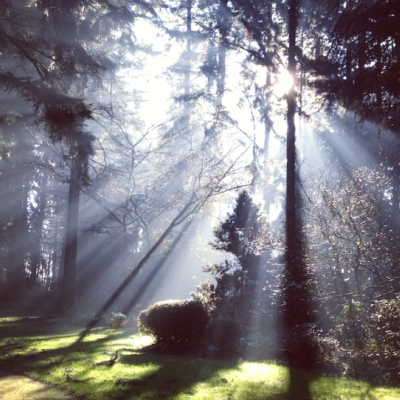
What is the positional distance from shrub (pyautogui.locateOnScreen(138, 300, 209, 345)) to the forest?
0.16 ft

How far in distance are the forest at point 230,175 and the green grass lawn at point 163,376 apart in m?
1.12

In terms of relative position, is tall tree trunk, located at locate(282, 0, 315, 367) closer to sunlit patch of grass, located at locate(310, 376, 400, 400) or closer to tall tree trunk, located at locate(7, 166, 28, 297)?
sunlit patch of grass, located at locate(310, 376, 400, 400)

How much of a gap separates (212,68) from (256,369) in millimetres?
21553

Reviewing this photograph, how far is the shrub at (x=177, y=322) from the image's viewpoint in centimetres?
1003

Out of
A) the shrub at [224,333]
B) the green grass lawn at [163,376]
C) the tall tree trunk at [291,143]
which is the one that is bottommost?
the green grass lawn at [163,376]

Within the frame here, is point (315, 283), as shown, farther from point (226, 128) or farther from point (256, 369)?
point (226, 128)

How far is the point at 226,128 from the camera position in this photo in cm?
1942

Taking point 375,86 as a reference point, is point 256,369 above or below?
below

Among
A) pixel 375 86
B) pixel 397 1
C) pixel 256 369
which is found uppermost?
pixel 397 1

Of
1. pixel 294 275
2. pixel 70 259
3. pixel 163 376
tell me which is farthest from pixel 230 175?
pixel 163 376

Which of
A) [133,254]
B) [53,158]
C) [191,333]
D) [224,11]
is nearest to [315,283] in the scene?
[191,333]

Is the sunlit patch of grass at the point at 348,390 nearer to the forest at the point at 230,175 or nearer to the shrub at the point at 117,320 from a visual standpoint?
the forest at the point at 230,175

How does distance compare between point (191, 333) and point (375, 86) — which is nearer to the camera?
point (375, 86)

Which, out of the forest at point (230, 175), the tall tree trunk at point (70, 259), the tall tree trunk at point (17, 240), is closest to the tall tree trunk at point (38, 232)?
the forest at point (230, 175)
